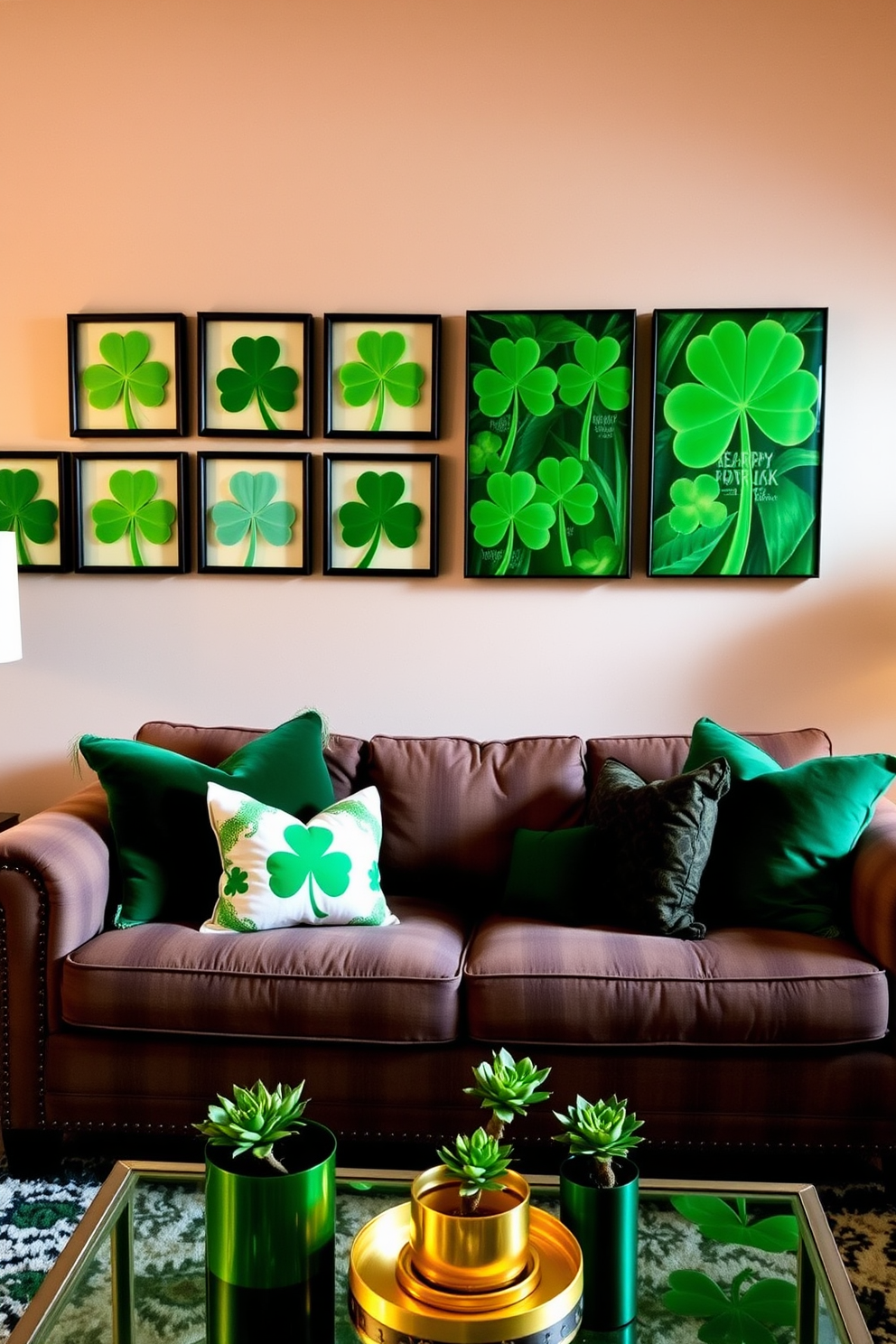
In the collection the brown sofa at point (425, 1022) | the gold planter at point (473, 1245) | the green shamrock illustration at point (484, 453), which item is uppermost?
the green shamrock illustration at point (484, 453)

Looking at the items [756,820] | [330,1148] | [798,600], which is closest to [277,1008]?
[330,1148]

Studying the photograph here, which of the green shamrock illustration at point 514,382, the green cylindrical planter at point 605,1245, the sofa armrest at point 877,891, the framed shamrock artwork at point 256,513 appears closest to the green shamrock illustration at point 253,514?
the framed shamrock artwork at point 256,513

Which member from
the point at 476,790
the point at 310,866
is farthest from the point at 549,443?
the point at 310,866

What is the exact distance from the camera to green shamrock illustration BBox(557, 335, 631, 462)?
10.2 ft

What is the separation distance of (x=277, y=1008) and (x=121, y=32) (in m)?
2.65

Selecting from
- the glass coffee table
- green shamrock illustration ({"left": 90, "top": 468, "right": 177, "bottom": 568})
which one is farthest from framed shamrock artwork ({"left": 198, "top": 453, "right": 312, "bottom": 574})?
the glass coffee table

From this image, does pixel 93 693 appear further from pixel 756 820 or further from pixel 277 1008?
pixel 756 820

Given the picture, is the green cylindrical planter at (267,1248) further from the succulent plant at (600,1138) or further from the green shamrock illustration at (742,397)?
the green shamrock illustration at (742,397)

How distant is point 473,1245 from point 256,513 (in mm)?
2342

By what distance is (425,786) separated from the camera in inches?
113

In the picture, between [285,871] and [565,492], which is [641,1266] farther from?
[565,492]

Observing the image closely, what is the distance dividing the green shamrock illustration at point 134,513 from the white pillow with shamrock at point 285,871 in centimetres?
98

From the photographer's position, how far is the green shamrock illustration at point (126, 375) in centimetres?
322

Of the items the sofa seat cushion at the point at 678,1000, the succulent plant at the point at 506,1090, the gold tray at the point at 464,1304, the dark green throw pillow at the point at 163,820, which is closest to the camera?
the gold tray at the point at 464,1304
